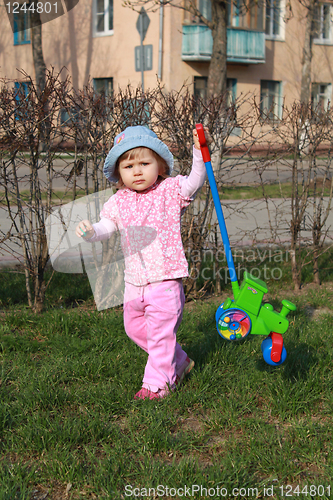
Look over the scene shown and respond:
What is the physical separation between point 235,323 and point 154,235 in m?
0.67

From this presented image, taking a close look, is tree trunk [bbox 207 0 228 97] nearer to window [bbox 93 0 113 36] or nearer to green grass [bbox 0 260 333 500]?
green grass [bbox 0 260 333 500]

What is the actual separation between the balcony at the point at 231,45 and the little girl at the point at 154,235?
1753cm

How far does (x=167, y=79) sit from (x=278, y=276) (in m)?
16.1

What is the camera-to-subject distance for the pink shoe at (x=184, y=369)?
3.04m

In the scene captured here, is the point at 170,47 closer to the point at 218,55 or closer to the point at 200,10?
the point at 200,10

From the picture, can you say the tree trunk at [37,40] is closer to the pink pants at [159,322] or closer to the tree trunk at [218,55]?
the tree trunk at [218,55]

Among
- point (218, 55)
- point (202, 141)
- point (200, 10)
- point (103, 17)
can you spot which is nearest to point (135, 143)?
point (202, 141)

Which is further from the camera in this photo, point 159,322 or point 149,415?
point 159,322

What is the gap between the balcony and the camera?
19.5 metres

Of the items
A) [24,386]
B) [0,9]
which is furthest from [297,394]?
[0,9]

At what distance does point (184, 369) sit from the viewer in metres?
3.10

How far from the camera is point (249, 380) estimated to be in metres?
3.01

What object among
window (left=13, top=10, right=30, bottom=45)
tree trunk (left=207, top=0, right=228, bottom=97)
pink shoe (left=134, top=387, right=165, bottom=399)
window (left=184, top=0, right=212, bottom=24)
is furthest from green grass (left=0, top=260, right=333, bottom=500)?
window (left=13, top=10, right=30, bottom=45)

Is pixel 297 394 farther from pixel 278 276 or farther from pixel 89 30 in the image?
pixel 89 30
